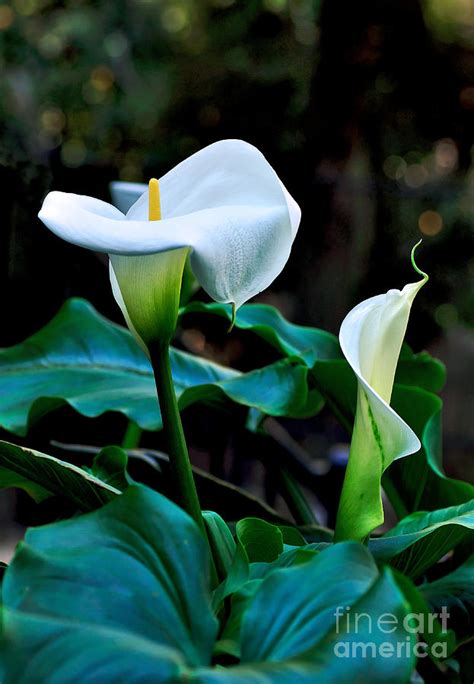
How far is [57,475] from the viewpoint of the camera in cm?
37

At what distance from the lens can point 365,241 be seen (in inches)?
77.5

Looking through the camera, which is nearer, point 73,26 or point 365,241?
point 365,241

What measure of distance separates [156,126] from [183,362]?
64.5 inches

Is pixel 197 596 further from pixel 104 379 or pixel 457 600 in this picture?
pixel 104 379

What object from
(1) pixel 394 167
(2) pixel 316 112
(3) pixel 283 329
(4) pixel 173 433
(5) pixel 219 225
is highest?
(5) pixel 219 225

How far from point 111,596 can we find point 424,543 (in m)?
0.17

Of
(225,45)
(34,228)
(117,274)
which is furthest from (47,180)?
(225,45)

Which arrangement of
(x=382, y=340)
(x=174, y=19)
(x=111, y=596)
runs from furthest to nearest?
1. (x=174, y=19)
2. (x=382, y=340)
3. (x=111, y=596)

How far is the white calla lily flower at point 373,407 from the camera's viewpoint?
344 millimetres

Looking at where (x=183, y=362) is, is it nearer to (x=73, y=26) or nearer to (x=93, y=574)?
(x=93, y=574)

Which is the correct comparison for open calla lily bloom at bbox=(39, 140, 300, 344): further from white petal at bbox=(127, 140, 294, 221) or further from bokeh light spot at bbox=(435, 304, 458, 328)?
bokeh light spot at bbox=(435, 304, 458, 328)

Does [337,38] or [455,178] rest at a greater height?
[337,38]

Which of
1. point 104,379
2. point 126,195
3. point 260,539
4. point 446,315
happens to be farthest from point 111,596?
point 446,315

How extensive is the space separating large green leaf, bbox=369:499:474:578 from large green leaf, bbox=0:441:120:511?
125 mm
